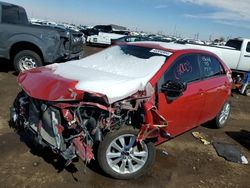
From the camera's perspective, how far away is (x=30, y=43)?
360 inches

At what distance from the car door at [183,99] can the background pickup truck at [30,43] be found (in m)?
4.99

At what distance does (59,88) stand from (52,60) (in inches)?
218

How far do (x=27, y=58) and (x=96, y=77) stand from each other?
5.65m

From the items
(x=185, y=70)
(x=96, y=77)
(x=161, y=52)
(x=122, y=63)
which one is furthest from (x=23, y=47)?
(x=185, y=70)

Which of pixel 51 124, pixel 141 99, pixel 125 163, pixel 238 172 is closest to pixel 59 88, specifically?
pixel 51 124

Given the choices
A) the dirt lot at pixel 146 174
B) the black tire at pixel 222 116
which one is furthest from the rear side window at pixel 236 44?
the dirt lot at pixel 146 174

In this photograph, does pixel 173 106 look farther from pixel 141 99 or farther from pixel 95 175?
pixel 95 175

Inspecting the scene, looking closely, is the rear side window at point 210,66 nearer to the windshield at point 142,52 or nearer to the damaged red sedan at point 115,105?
the damaged red sedan at point 115,105

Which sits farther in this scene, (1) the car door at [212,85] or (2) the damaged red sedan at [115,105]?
(1) the car door at [212,85]

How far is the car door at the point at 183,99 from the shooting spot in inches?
179

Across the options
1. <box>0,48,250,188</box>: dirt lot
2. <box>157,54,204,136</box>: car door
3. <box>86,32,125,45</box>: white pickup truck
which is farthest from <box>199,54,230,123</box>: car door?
<box>86,32,125,45</box>: white pickup truck

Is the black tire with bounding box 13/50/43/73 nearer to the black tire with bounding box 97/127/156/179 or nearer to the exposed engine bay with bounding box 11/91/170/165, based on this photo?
the exposed engine bay with bounding box 11/91/170/165

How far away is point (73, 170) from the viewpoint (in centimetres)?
436

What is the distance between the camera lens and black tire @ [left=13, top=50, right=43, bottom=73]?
9.22 m
